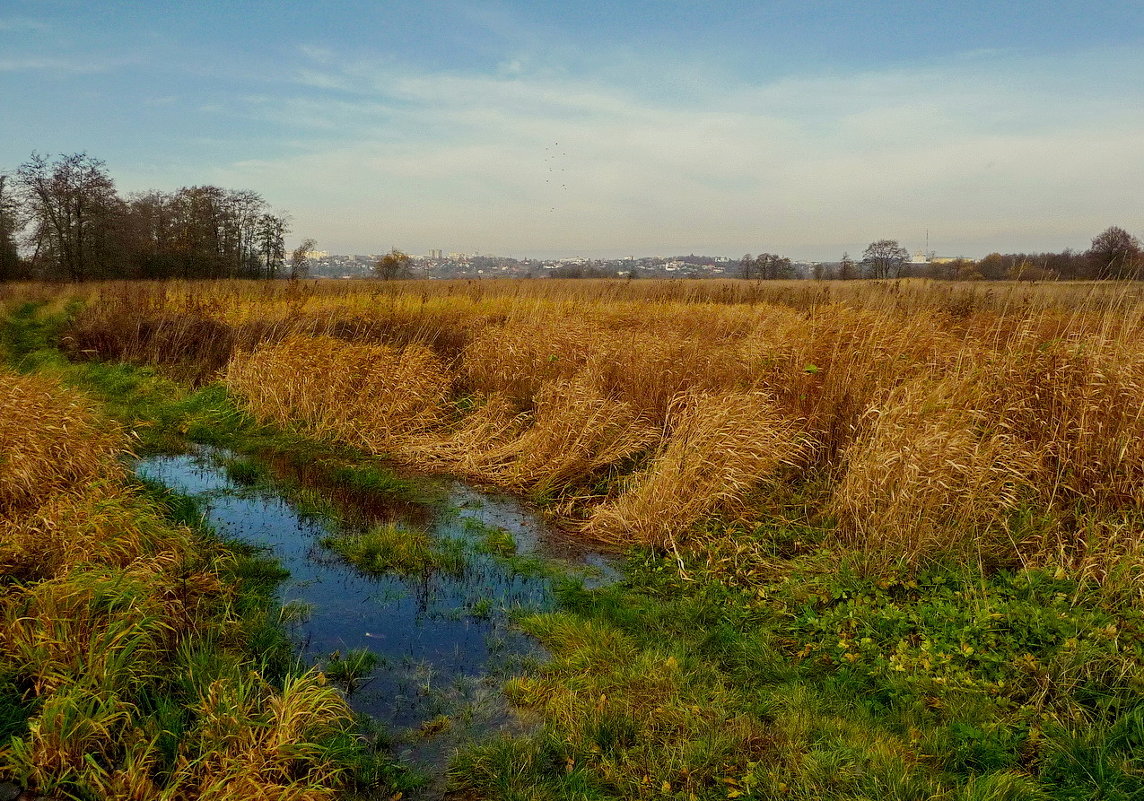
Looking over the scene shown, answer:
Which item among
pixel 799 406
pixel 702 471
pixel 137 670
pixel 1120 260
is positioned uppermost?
pixel 1120 260

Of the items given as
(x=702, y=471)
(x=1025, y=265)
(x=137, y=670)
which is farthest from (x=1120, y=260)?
(x=137, y=670)

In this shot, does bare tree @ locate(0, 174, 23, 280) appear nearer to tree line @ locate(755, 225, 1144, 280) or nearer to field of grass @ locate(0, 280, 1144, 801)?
field of grass @ locate(0, 280, 1144, 801)

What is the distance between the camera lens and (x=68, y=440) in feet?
18.0

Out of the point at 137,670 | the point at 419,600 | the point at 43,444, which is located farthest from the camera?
the point at 43,444

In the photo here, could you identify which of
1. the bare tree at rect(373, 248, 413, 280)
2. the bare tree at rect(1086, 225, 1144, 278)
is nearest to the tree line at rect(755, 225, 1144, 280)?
the bare tree at rect(1086, 225, 1144, 278)

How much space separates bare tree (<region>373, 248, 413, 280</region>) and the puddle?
16.4 m

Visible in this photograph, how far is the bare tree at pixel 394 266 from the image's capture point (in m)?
23.7

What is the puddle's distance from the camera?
11.7 ft

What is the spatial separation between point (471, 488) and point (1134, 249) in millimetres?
7188

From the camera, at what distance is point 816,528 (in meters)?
5.34

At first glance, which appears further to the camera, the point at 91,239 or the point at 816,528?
the point at 91,239

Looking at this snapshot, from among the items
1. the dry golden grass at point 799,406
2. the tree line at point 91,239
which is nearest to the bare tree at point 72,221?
the tree line at point 91,239

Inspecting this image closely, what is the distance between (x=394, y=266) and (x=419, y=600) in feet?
79.0

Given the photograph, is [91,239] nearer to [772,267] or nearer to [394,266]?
[394,266]
